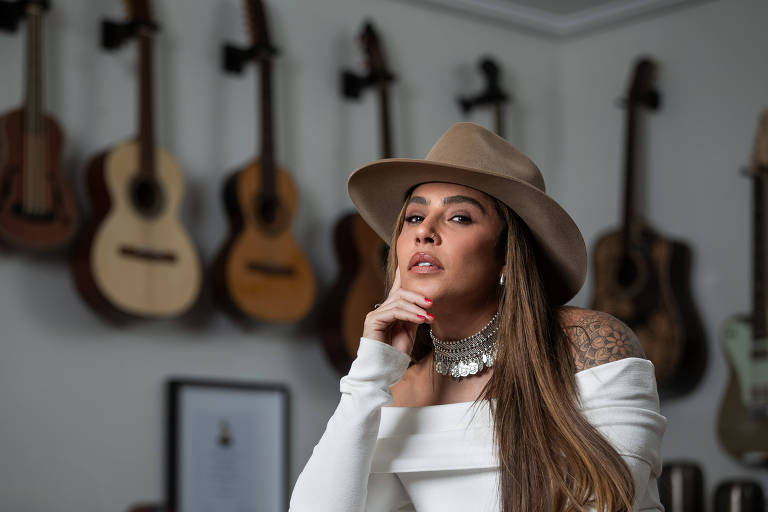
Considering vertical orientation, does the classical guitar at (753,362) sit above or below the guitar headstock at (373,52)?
below

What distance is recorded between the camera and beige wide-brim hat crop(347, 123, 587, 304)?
1.91 m

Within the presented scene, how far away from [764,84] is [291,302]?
7.10 feet

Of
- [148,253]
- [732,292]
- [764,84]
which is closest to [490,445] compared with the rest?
[148,253]

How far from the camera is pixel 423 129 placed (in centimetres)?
474

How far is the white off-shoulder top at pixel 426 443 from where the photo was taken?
5.76ft

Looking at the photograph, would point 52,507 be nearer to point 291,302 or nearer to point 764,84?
point 291,302

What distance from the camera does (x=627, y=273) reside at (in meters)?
4.41

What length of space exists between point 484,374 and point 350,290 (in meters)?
2.06

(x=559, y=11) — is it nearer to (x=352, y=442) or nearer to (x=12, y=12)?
(x=12, y=12)

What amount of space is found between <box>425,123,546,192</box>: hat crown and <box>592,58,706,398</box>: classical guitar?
2.44m

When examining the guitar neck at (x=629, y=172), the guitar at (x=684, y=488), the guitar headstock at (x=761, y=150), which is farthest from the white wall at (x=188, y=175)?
the guitar at (x=684, y=488)

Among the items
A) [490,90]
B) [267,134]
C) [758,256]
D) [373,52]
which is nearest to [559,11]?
[490,90]

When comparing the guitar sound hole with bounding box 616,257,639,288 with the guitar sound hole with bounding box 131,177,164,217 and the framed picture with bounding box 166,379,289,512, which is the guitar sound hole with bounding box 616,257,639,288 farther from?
the guitar sound hole with bounding box 131,177,164,217

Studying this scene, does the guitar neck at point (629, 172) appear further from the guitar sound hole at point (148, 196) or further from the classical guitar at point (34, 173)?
the classical guitar at point (34, 173)
